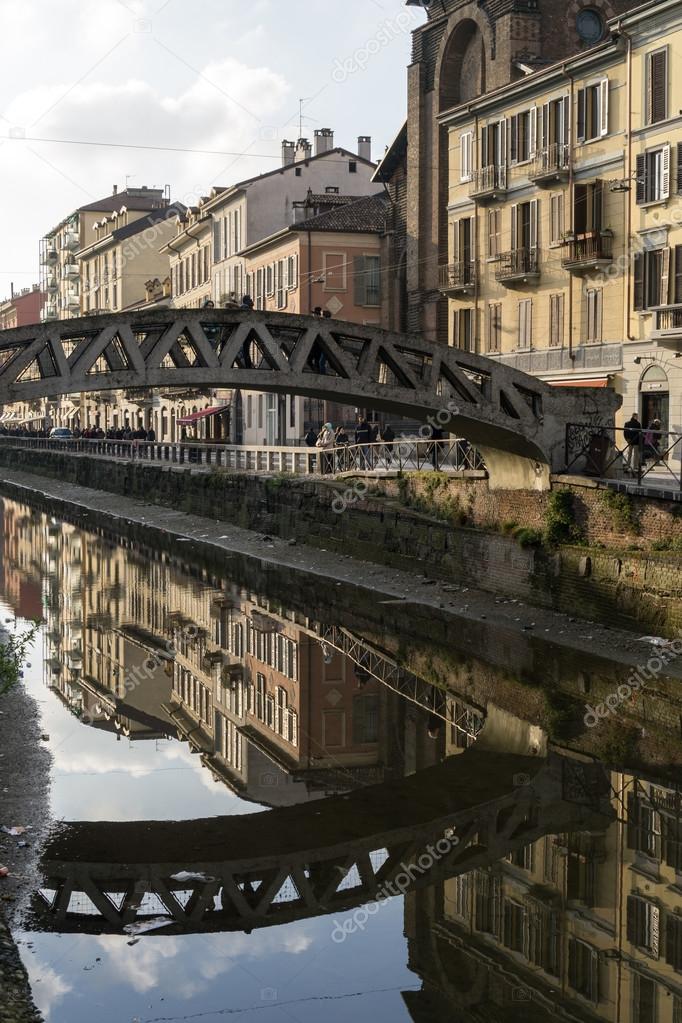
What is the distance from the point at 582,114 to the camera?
39.0m

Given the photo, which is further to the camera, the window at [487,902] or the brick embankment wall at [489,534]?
the brick embankment wall at [489,534]

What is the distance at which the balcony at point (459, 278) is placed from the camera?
45.2 metres

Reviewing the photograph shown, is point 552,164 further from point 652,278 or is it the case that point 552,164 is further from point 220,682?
point 220,682

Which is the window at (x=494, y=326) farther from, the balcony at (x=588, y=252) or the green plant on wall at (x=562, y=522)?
the green plant on wall at (x=562, y=522)

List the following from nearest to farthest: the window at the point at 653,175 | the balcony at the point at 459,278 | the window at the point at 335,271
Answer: the window at the point at 653,175, the balcony at the point at 459,278, the window at the point at 335,271

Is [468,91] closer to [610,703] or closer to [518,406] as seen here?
[518,406]

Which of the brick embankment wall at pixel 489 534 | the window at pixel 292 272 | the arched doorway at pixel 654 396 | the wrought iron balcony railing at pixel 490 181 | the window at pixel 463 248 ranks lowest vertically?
the brick embankment wall at pixel 489 534

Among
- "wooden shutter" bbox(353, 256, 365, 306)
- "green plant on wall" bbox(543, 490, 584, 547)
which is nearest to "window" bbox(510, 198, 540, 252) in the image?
"green plant on wall" bbox(543, 490, 584, 547)

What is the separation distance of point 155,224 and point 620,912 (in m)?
100

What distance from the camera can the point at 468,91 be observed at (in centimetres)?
4928

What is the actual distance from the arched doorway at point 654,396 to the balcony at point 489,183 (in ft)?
31.5

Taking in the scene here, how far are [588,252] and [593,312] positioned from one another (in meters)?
1.72

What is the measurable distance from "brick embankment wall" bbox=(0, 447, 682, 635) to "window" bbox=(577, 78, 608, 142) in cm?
1245

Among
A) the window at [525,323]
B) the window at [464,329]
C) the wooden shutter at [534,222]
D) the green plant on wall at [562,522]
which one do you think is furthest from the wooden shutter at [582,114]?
the green plant on wall at [562,522]
